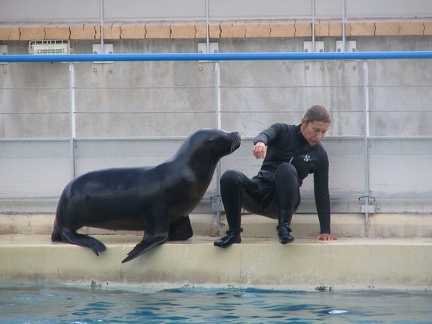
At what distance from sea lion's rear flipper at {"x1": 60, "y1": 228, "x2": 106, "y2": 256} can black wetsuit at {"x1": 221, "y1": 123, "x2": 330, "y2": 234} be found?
0.97 metres

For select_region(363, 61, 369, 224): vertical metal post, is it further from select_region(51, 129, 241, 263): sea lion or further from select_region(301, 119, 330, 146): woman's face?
select_region(51, 129, 241, 263): sea lion

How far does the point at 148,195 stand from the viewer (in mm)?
7215

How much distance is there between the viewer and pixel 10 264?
7215 mm

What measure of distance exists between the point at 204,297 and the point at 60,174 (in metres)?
1.88

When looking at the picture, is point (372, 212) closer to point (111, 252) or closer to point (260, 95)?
point (260, 95)

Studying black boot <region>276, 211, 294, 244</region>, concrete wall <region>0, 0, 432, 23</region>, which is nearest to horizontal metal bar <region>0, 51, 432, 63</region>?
black boot <region>276, 211, 294, 244</region>

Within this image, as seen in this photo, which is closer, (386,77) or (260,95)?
(260,95)

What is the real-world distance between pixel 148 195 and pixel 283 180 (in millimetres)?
1016

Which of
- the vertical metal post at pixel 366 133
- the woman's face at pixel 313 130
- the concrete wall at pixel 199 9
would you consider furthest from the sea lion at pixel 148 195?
the concrete wall at pixel 199 9

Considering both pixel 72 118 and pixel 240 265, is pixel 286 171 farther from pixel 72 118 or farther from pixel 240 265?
pixel 72 118

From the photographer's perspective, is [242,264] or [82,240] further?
[82,240]

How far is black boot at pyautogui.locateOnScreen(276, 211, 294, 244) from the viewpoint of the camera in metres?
6.95

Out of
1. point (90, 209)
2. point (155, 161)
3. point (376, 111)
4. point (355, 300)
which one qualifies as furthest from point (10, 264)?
point (376, 111)

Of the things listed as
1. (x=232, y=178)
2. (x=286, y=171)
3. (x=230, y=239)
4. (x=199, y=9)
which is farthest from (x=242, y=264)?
(x=199, y=9)
